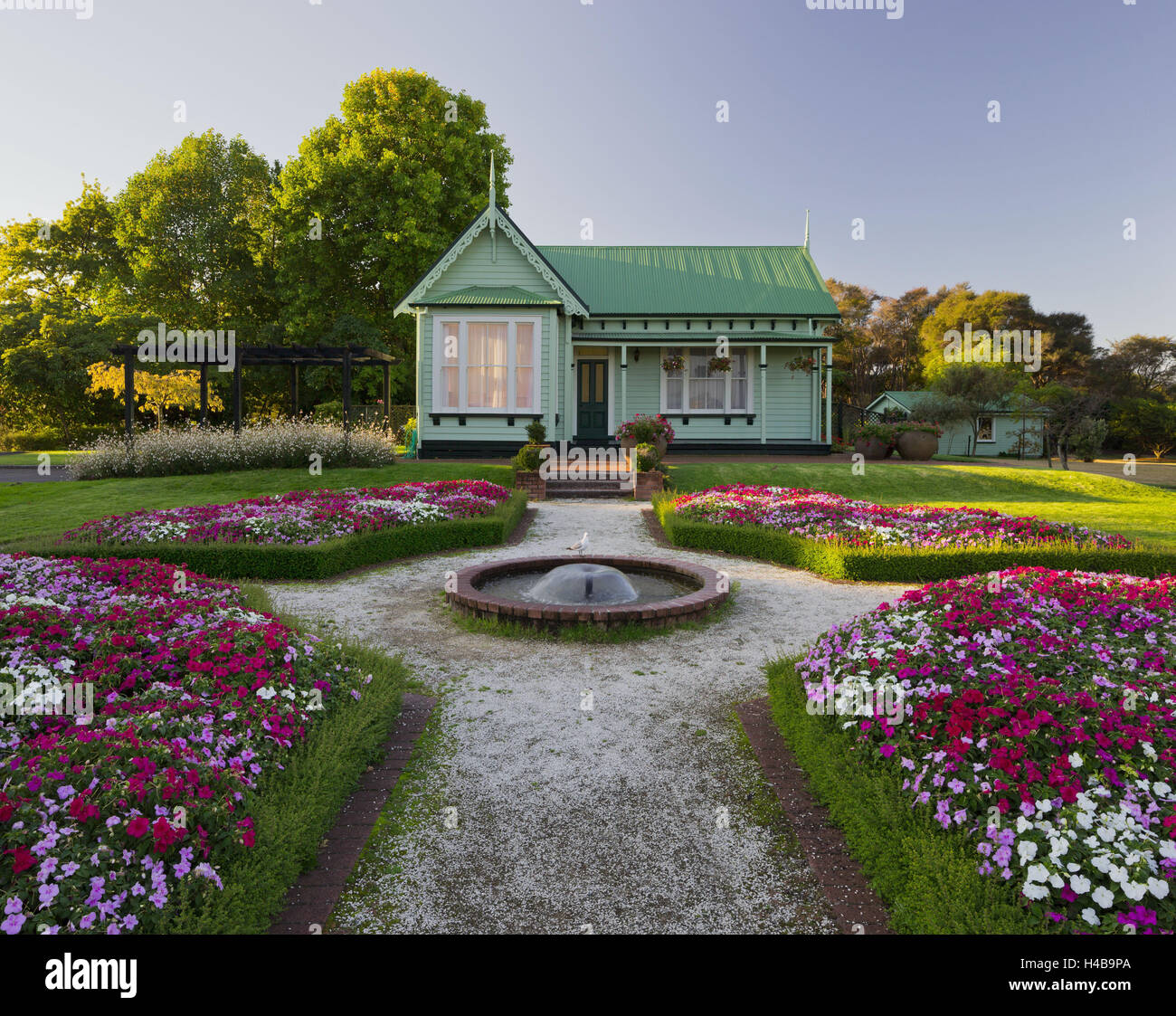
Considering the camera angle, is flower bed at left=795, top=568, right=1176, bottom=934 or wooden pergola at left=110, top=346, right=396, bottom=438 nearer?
flower bed at left=795, top=568, right=1176, bottom=934

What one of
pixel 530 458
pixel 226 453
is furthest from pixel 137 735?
pixel 226 453

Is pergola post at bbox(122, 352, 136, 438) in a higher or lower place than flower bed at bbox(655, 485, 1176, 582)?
higher

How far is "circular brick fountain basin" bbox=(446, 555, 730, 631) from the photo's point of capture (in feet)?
23.2

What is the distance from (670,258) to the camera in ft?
86.1

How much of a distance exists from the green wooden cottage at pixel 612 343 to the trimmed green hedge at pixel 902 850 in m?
16.9

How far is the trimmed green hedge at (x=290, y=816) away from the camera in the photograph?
107 inches

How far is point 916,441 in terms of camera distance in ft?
76.2

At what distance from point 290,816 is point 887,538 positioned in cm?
873

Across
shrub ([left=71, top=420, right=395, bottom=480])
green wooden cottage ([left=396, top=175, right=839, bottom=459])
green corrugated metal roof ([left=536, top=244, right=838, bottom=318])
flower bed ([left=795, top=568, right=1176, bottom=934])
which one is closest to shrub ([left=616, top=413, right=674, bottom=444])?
green wooden cottage ([left=396, top=175, right=839, bottom=459])

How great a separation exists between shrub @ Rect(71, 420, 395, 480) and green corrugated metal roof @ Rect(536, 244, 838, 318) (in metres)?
9.02

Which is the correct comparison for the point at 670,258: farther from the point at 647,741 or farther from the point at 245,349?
the point at 647,741

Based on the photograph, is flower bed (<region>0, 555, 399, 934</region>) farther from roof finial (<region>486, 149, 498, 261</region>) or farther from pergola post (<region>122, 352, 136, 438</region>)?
roof finial (<region>486, 149, 498, 261</region>)

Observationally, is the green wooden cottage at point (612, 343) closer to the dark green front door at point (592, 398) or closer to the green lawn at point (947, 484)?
the dark green front door at point (592, 398)
